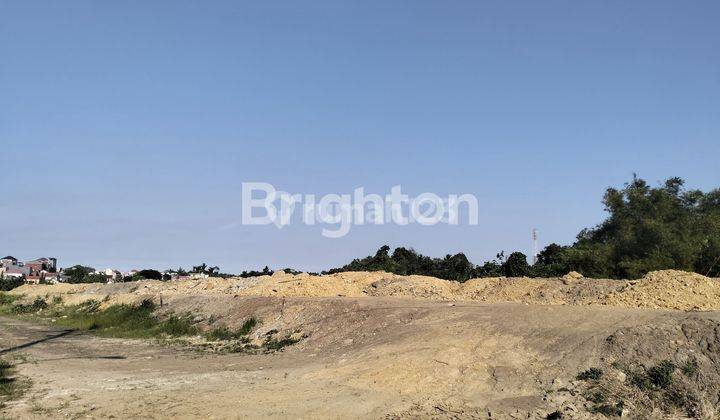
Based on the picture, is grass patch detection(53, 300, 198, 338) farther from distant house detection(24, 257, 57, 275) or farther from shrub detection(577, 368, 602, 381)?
distant house detection(24, 257, 57, 275)

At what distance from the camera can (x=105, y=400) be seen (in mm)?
10375

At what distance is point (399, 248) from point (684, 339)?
120 ft

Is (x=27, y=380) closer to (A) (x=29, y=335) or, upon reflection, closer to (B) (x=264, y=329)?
(B) (x=264, y=329)

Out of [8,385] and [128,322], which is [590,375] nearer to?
[8,385]

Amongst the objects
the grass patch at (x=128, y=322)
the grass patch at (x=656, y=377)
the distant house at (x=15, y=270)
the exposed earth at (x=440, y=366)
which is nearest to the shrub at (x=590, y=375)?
the exposed earth at (x=440, y=366)

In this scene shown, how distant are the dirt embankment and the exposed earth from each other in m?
0.08

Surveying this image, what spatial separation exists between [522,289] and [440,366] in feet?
32.1

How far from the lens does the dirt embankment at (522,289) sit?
16.0 metres

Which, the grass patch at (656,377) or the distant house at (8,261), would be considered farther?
the distant house at (8,261)

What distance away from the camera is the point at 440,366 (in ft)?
37.6

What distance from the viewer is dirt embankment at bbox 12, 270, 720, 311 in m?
16.0

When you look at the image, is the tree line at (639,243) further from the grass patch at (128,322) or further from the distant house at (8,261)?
the distant house at (8,261)

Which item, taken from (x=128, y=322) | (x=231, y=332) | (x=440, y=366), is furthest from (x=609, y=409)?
(x=128, y=322)

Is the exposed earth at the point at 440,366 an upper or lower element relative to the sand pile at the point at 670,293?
lower
